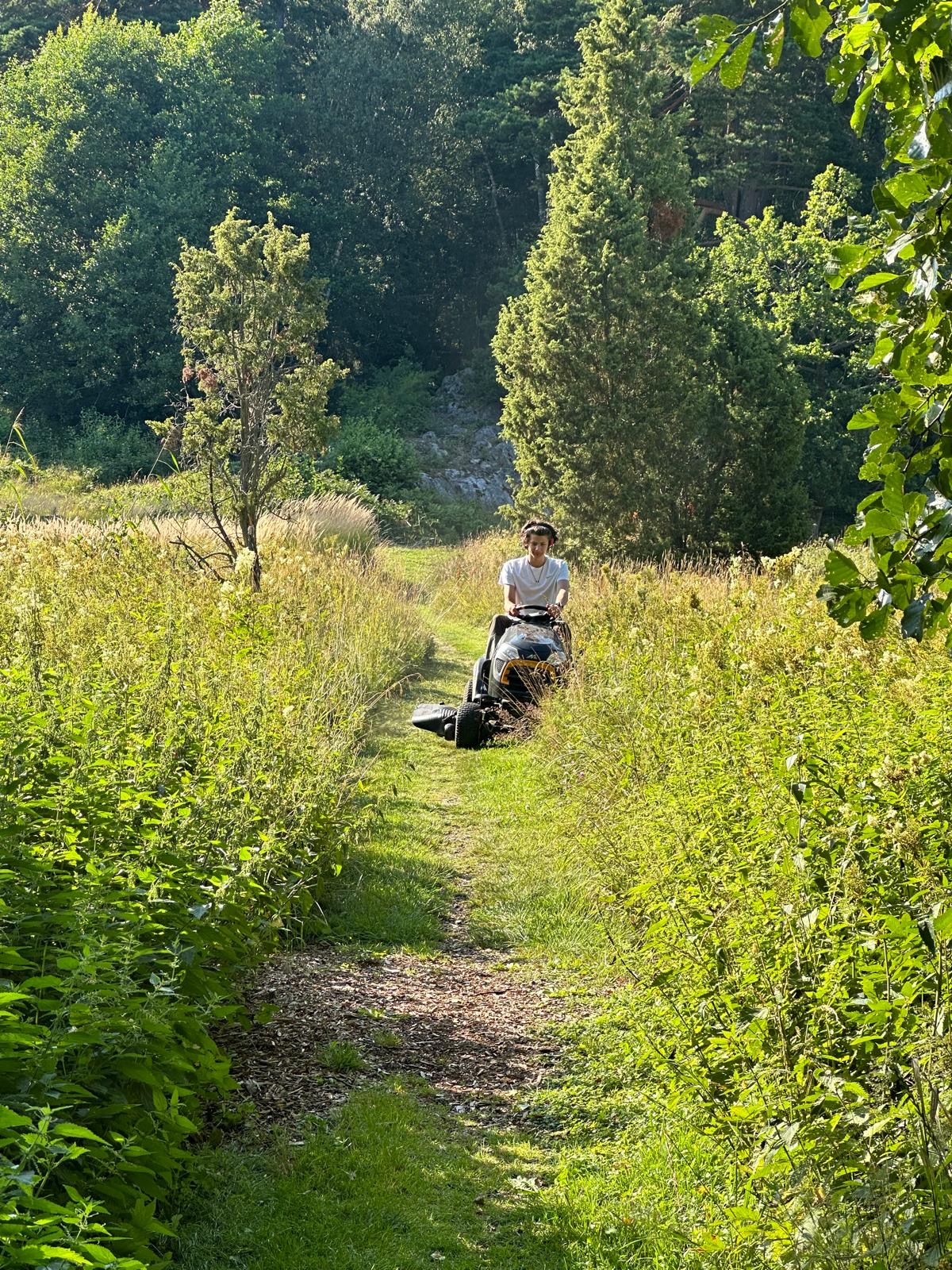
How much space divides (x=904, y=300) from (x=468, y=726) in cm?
771

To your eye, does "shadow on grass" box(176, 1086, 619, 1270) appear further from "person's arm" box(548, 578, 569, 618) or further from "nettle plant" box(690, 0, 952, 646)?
"person's arm" box(548, 578, 569, 618)

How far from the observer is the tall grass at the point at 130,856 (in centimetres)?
271

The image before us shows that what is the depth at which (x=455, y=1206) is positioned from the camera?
388cm

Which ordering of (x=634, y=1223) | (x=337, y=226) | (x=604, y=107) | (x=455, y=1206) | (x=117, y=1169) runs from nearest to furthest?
1. (x=117, y=1169)
2. (x=634, y=1223)
3. (x=455, y=1206)
4. (x=604, y=107)
5. (x=337, y=226)

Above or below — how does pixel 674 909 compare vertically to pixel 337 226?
below

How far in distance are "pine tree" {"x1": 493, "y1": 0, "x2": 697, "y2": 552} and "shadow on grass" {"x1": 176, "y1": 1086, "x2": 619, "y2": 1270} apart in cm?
1574

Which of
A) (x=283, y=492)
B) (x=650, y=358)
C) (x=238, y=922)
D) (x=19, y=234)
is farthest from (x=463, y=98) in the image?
(x=238, y=922)

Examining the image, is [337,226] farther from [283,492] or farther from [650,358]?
[283,492]

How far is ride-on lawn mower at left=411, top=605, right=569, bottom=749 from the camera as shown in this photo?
31.7ft

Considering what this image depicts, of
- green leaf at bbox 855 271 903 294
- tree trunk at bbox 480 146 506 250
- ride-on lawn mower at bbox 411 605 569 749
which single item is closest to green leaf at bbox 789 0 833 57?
green leaf at bbox 855 271 903 294

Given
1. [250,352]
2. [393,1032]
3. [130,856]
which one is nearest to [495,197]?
[250,352]

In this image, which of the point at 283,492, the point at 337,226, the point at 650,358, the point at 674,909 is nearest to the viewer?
the point at 674,909

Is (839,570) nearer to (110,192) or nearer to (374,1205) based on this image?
(374,1205)

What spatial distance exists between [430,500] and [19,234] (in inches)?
659
